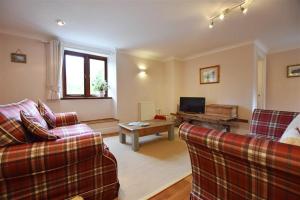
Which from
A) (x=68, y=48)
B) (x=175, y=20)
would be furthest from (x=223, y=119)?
(x=68, y=48)

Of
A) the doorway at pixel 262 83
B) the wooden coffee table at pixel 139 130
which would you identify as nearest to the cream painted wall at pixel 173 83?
the wooden coffee table at pixel 139 130

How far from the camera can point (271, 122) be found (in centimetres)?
197

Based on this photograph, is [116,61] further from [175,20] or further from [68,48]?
[175,20]

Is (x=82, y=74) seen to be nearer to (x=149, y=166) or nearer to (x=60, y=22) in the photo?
(x=60, y=22)

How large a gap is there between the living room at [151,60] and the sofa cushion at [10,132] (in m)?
0.26

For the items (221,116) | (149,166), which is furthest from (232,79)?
(149,166)

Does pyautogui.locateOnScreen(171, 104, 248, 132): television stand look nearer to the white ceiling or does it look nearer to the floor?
the white ceiling

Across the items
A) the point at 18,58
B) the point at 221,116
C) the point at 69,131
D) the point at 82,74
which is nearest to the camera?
the point at 69,131

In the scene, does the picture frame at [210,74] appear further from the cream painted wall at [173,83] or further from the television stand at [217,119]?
the television stand at [217,119]

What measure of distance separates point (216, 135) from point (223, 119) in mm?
3030

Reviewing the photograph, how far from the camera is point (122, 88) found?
14.2ft

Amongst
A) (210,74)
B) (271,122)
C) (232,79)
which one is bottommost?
(271,122)

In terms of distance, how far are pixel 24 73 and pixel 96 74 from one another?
62.1 inches

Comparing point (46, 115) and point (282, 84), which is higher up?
point (282, 84)
